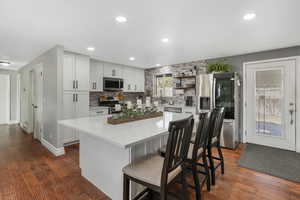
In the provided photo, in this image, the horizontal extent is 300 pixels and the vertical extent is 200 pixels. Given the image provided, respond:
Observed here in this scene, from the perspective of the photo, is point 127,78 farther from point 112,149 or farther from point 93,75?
point 112,149

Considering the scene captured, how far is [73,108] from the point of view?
356 cm

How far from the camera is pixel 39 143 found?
3877mm

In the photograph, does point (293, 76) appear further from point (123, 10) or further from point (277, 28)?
point (123, 10)

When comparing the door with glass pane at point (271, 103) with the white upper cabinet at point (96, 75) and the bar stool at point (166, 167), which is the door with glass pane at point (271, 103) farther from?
the white upper cabinet at point (96, 75)

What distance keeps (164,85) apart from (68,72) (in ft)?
11.2

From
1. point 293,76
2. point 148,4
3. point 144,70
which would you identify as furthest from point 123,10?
point 144,70

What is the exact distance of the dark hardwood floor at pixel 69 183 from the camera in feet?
6.15

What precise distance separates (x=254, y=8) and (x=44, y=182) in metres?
3.82

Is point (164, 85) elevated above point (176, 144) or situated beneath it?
elevated above

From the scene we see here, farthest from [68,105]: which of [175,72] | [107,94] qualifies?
[175,72]

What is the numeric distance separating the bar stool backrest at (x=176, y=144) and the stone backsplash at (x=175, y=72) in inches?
147

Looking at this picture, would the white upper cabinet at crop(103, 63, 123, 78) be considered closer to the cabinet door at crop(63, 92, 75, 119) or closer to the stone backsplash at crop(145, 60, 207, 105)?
the stone backsplash at crop(145, 60, 207, 105)

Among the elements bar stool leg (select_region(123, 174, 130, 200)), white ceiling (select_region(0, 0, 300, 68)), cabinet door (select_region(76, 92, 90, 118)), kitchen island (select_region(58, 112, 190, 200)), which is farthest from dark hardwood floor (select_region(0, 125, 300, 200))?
white ceiling (select_region(0, 0, 300, 68))

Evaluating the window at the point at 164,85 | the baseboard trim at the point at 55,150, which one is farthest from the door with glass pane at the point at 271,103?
the baseboard trim at the point at 55,150
